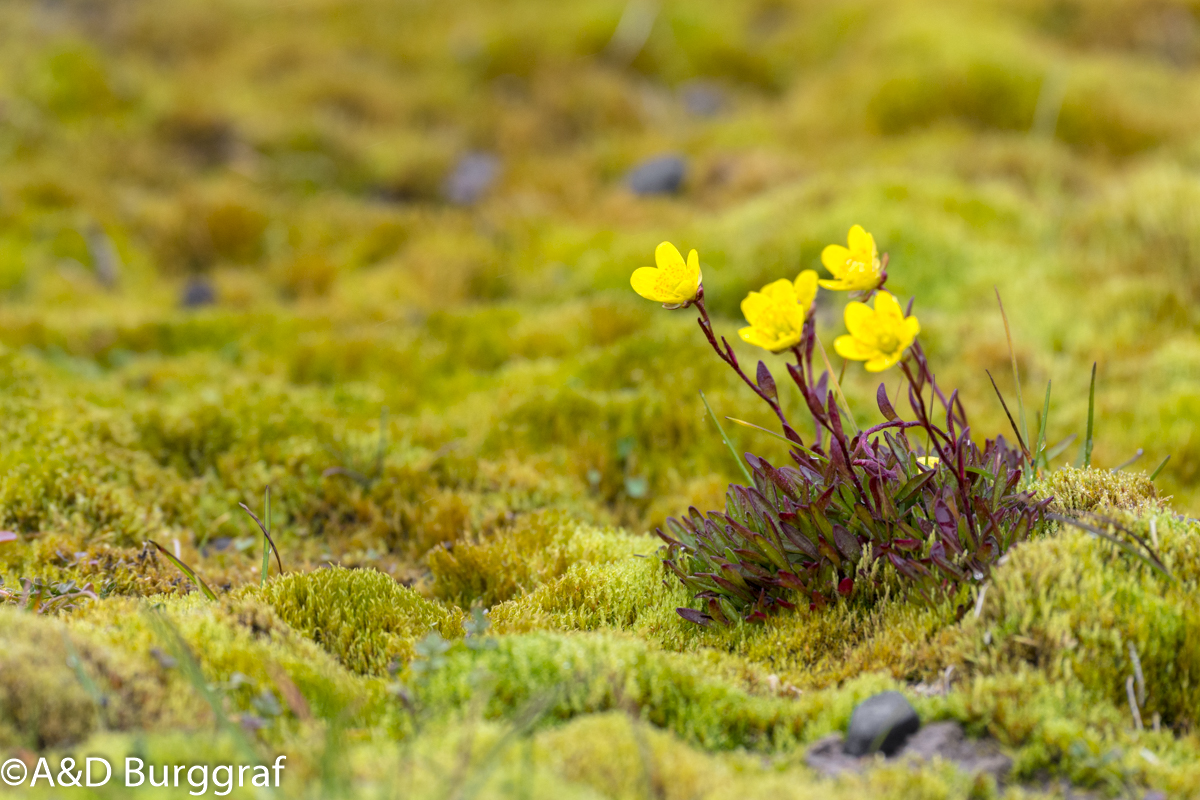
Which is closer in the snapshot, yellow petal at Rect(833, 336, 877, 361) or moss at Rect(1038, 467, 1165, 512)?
yellow petal at Rect(833, 336, 877, 361)

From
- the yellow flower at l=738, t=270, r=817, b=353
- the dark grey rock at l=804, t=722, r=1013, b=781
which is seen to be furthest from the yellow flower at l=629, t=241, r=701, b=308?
the dark grey rock at l=804, t=722, r=1013, b=781

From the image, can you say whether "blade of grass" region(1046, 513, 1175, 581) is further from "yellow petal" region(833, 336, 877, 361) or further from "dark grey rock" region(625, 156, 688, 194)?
"dark grey rock" region(625, 156, 688, 194)

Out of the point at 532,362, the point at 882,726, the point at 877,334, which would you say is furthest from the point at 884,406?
the point at 532,362

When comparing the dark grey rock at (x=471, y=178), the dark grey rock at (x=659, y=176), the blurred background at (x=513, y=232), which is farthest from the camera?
the dark grey rock at (x=471, y=178)

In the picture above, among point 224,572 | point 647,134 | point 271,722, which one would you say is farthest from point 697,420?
point 647,134

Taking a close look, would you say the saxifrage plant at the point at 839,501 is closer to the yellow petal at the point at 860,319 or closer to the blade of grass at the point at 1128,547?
the yellow petal at the point at 860,319

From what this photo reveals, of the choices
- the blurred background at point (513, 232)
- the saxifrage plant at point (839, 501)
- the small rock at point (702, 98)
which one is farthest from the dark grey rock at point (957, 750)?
the small rock at point (702, 98)
